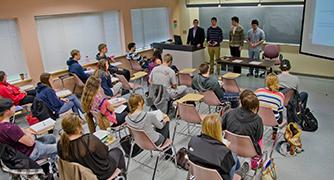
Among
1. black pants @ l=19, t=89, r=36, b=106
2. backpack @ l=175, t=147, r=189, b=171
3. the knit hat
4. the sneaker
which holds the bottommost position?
backpack @ l=175, t=147, r=189, b=171

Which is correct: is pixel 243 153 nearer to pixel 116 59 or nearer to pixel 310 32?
pixel 310 32

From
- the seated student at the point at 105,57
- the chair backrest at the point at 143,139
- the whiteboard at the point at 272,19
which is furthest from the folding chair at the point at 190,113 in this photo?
the whiteboard at the point at 272,19

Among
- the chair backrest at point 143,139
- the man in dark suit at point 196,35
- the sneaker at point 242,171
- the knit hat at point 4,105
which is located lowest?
the sneaker at point 242,171

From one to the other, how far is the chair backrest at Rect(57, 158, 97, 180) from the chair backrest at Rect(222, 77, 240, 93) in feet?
11.0

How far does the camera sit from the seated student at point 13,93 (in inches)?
193

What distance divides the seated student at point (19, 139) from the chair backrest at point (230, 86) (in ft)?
10.5

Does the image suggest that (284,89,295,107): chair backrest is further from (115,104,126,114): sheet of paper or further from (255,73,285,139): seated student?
(115,104,126,114): sheet of paper

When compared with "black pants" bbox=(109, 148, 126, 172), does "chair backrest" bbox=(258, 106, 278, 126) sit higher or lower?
higher

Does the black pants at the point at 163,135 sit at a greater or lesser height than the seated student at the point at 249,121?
lesser

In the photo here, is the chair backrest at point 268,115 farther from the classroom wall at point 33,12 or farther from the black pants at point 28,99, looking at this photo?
the classroom wall at point 33,12

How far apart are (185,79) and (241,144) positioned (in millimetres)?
2984

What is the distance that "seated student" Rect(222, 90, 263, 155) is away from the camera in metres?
2.95

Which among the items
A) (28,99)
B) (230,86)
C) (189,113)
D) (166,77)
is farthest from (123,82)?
(189,113)

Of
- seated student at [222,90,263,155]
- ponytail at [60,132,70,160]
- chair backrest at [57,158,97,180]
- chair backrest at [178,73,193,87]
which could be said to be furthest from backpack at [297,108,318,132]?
ponytail at [60,132,70,160]
